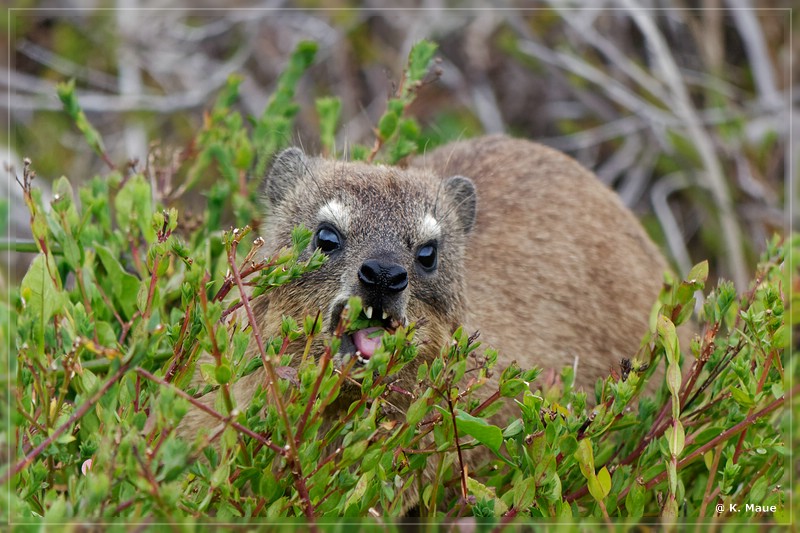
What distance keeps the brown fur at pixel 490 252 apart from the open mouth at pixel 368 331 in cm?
4

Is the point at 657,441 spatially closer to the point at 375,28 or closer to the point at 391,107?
the point at 391,107

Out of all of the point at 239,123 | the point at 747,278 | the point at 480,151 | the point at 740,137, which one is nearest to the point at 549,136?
the point at 740,137

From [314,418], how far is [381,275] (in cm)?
55

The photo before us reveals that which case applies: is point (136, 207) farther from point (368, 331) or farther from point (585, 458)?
point (585, 458)

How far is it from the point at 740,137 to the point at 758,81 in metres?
0.44

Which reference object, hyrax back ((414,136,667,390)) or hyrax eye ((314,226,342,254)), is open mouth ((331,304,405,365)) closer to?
hyrax eye ((314,226,342,254))

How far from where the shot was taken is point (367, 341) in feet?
8.40

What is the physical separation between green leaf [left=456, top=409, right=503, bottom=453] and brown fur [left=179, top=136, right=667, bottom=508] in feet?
1.46

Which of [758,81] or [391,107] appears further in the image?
[758,81]

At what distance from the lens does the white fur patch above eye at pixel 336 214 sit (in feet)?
9.36

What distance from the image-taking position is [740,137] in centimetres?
585

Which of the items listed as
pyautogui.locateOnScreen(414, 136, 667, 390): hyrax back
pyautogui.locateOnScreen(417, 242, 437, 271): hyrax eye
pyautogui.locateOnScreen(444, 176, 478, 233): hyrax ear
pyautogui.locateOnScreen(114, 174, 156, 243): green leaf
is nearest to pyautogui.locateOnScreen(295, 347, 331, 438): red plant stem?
pyautogui.locateOnScreen(417, 242, 437, 271): hyrax eye

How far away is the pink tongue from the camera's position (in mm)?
2549

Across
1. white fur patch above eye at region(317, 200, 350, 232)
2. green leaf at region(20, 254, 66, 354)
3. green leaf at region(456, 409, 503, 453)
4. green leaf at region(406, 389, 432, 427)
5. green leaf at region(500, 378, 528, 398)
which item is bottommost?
green leaf at region(456, 409, 503, 453)
